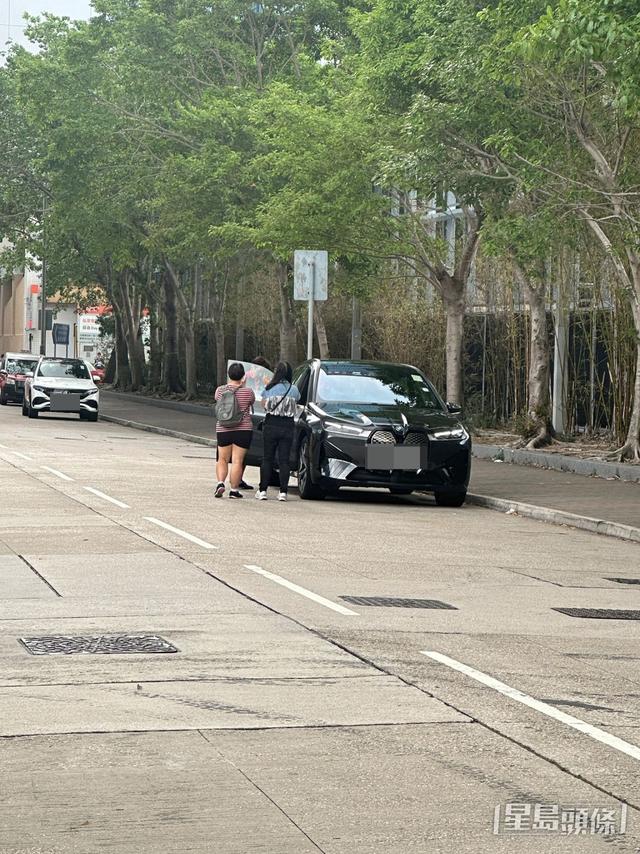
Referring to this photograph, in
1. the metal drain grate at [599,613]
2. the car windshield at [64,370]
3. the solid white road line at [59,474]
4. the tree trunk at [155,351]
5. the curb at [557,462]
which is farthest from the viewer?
the tree trunk at [155,351]

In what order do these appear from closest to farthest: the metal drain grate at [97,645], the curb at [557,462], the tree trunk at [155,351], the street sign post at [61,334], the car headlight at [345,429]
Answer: the metal drain grate at [97,645], the car headlight at [345,429], the curb at [557,462], the tree trunk at [155,351], the street sign post at [61,334]

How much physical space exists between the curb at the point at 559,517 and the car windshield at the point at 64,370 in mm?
24545

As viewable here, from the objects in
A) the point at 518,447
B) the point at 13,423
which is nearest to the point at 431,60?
the point at 518,447

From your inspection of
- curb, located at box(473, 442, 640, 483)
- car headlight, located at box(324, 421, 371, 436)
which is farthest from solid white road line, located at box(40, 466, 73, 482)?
curb, located at box(473, 442, 640, 483)

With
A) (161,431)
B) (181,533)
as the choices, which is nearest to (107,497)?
(181,533)

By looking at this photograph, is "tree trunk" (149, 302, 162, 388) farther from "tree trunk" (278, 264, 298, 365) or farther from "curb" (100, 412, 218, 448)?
"tree trunk" (278, 264, 298, 365)

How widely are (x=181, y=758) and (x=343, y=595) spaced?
496cm

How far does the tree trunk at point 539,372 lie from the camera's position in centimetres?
2794

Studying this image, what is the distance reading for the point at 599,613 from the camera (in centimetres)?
1073

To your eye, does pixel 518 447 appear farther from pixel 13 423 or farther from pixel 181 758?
pixel 181 758

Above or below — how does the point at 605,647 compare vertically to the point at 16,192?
below

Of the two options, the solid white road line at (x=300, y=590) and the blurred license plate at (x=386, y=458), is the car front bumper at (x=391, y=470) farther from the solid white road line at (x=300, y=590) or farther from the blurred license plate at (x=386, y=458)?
the solid white road line at (x=300, y=590)

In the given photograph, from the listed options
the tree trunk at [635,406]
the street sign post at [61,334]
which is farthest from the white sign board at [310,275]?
the street sign post at [61,334]

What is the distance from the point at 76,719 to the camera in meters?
6.83
